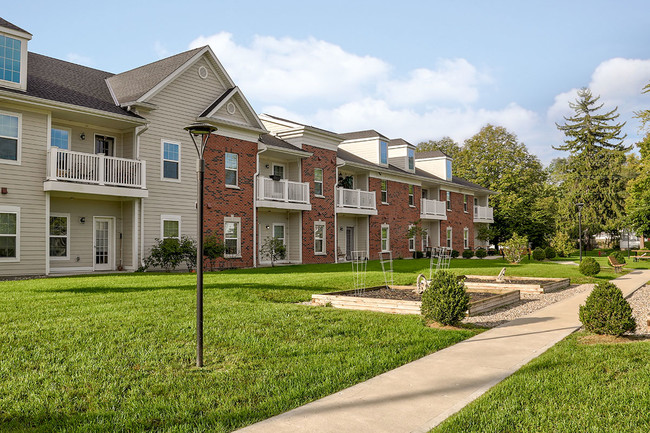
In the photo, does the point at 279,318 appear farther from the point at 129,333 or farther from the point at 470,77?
the point at 470,77

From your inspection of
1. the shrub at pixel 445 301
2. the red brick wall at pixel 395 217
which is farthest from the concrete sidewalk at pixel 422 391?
the red brick wall at pixel 395 217

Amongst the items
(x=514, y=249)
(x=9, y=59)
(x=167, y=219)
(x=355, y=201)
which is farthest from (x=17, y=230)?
(x=514, y=249)

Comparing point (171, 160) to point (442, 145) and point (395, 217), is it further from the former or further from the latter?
point (442, 145)

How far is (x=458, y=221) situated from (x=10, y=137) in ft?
110

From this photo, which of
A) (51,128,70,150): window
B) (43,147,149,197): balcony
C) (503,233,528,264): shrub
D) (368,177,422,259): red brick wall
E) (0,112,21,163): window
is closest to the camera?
(0,112,21,163): window

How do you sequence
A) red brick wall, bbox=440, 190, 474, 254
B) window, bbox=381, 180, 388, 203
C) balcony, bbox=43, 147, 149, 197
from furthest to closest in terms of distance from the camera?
red brick wall, bbox=440, 190, 474, 254 < window, bbox=381, 180, 388, 203 < balcony, bbox=43, 147, 149, 197

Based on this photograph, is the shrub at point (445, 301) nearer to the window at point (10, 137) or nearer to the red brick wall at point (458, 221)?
the window at point (10, 137)

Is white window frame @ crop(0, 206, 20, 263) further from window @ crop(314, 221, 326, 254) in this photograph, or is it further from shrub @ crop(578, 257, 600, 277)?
shrub @ crop(578, 257, 600, 277)

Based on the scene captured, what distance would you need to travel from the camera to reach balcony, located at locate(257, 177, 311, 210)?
2359 cm

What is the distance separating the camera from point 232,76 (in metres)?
22.9

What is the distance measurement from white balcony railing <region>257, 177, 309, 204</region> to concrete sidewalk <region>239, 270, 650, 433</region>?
54.8ft

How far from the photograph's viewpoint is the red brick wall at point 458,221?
131 feet

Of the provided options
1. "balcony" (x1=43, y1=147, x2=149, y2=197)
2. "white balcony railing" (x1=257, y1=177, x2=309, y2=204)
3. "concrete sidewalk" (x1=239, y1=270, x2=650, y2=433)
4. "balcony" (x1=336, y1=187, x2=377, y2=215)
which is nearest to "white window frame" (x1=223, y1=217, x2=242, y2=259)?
"white balcony railing" (x1=257, y1=177, x2=309, y2=204)

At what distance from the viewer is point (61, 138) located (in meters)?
18.2
